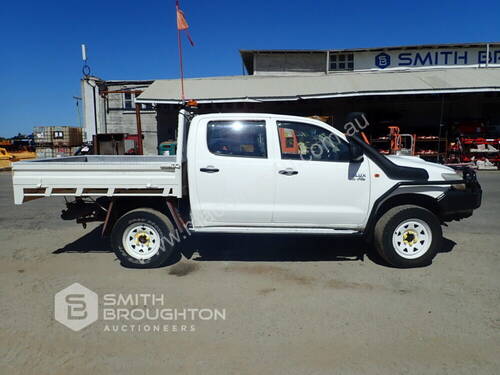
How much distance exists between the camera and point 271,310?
12.4ft

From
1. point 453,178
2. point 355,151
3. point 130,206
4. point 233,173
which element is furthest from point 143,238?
point 453,178

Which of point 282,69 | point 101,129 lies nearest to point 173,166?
point 282,69

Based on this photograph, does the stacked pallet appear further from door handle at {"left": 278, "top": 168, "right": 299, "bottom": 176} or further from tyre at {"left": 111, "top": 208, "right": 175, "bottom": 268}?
door handle at {"left": 278, "top": 168, "right": 299, "bottom": 176}

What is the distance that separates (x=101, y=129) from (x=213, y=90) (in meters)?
8.98

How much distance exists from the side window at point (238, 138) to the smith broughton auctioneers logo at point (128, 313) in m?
1.91

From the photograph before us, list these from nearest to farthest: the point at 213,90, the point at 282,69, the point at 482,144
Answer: the point at 482,144 → the point at 213,90 → the point at 282,69

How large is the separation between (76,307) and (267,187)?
2482 millimetres

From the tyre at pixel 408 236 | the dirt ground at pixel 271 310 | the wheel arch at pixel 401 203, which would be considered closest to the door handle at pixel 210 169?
the dirt ground at pixel 271 310

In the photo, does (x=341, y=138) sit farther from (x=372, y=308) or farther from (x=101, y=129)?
(x=101, y=129)

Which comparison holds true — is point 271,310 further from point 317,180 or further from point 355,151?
point 355,151

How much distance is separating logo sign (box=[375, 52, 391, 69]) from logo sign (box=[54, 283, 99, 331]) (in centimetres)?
2162

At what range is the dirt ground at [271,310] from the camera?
116 inches

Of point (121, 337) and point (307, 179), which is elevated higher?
point (307, 179)

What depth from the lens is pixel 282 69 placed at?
2259 centimetres
